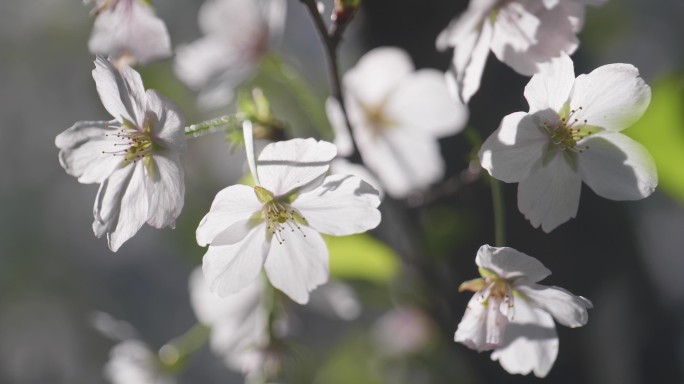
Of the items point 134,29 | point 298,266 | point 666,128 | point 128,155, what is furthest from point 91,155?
point 666,128

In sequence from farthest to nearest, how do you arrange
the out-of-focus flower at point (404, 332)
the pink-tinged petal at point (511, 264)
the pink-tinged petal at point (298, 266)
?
1. the out-of-focus flower at point (404, 332)
2. the pink-tinged petal at point (298, 266)
3. the pink-tinged petal at point (511, 264)

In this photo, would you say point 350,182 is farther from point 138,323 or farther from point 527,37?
point 138,323

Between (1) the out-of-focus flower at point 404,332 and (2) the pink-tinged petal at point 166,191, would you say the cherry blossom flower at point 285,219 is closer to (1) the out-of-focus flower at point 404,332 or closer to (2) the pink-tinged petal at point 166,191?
(2) the pink-tinged petal at point 166,191

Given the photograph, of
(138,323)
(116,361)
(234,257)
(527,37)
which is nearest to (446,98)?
(527,37)

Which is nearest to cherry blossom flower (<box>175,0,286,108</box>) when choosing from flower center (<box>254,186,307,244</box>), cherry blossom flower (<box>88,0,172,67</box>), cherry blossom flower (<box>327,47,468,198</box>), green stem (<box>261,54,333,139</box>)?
green stem (<box>261,54,333,139</box>)

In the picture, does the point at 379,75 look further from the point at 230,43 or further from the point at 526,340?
the point at 526,340

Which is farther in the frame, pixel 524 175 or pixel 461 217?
pixel 461 217

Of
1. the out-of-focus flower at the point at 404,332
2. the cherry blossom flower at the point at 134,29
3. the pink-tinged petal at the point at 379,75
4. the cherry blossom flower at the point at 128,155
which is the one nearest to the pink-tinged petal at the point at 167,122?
the cherry blossom flower at the point at 128,155
